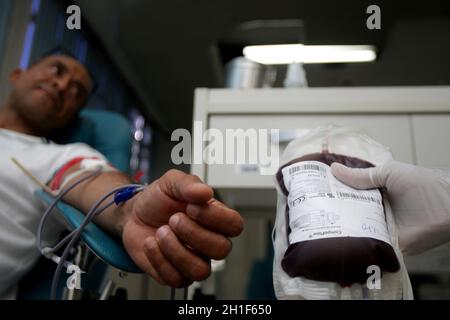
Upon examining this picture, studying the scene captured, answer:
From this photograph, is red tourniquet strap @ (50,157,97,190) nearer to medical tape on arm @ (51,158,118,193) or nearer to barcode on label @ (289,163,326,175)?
medical tape on arm @ (51,158,118,193)

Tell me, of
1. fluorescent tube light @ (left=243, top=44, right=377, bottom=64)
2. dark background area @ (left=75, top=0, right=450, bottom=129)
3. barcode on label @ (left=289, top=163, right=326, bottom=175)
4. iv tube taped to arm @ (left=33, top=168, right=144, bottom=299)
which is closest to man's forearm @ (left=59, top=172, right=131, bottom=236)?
iv tube taped to arm @ (left=33, top=168, right=144, bottom=299)

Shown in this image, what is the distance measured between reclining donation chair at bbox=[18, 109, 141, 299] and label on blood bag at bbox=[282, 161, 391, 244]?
255mm

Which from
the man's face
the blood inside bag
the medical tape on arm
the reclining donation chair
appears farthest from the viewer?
the man's face

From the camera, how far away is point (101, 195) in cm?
58

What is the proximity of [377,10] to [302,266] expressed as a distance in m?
0.50

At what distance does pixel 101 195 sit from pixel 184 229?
10.9 inches

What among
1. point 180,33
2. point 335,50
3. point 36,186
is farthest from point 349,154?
point 180,33

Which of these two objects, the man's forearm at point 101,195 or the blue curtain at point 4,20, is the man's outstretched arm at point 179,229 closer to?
the man's forearm at point 101,195

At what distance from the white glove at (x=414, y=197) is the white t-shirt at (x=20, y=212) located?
0.56 metres

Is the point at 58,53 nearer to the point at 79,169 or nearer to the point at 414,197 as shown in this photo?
the point at 79,169

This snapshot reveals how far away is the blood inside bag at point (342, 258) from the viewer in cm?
35

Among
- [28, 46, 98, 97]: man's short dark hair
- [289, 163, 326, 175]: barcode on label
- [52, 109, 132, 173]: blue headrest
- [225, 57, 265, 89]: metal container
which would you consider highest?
[28, 46, 98, 97]: man's short dark hair

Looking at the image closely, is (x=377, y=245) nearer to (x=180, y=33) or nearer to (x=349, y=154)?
(x=349, y=154)

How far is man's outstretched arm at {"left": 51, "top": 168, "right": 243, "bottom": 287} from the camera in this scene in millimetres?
364
